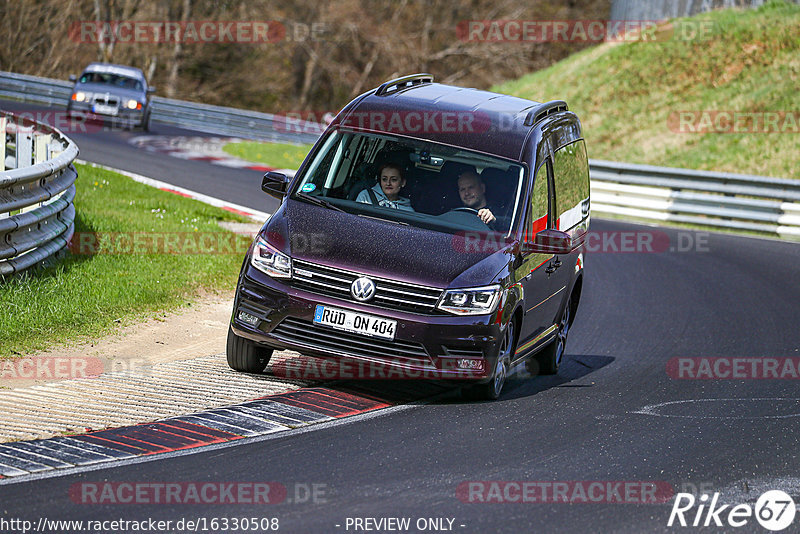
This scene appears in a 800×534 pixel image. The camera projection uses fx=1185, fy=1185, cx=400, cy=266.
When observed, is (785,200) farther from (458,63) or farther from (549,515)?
(458,63)

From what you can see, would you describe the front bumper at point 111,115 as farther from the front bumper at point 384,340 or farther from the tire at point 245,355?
the front bumper at point 384,340

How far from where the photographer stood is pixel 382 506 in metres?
5.87

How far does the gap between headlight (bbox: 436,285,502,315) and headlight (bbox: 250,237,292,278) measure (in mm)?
1058

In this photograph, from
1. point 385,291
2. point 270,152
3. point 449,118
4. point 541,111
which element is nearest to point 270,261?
point 385,291

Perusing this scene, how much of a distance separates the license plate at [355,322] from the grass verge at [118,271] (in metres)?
2.51

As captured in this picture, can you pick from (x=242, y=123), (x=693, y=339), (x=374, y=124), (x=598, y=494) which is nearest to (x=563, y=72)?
(x=242, y=123)

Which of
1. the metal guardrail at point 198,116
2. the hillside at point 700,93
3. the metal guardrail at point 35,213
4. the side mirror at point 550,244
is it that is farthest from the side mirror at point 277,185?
the metal guardrail at point 198,116

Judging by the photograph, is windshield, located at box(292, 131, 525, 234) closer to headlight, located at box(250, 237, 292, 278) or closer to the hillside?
headlight, located at box(250, 237, 292, 278)

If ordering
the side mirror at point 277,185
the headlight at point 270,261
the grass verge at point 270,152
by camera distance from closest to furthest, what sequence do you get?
the headlight at point 270,261
the side mirror at point 277,185
the grass verge at point 270,152

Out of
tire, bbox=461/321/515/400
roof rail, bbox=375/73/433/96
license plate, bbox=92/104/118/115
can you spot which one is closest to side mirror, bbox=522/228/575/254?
tire, bbox=461/321/515/400

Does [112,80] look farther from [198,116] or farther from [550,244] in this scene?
[550,244]

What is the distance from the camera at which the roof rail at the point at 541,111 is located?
9391 millimetres

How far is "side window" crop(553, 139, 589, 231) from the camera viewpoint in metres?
9.86

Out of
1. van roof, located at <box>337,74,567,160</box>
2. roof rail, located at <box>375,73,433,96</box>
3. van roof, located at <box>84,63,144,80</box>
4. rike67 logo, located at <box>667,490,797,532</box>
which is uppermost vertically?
roof rail, located at <box>375,73,433,96</box>
